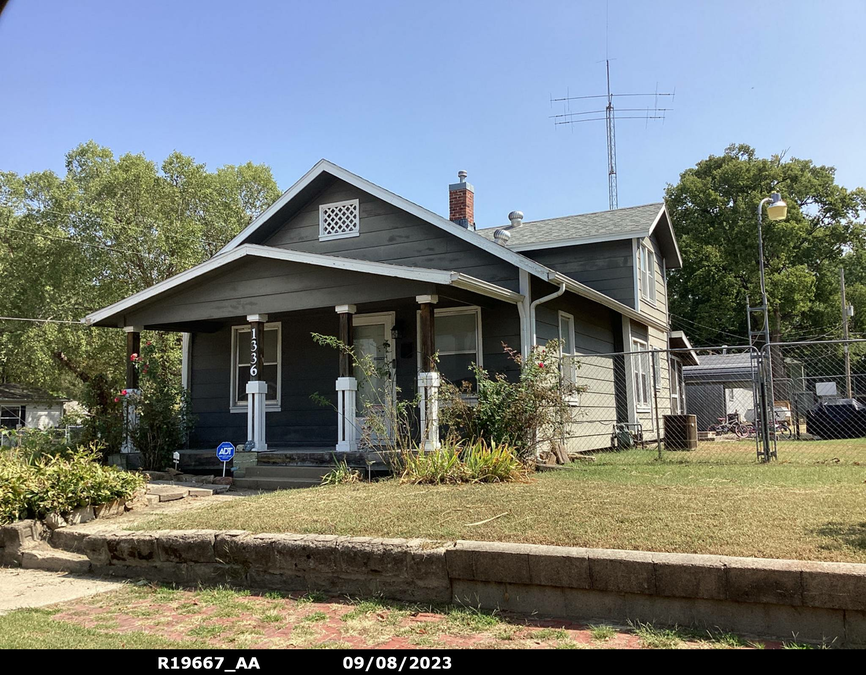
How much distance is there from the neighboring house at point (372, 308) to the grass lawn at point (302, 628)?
4.73 meters

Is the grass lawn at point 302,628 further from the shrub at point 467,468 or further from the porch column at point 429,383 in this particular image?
the porch column at point 429,383

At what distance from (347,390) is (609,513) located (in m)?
5.70

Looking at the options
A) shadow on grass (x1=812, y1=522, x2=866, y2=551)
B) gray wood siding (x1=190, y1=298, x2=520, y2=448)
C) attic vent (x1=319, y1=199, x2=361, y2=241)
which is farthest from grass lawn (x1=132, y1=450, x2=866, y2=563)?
attic vent (x1=319, y1=199, x2=361, y2=241)

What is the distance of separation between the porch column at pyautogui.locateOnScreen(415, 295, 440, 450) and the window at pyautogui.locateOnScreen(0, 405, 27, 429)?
2708 cm

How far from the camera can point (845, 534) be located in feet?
15.3

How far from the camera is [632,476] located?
857 cm

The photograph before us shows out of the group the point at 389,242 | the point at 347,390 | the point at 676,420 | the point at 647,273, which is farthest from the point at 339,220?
the point at 676,420

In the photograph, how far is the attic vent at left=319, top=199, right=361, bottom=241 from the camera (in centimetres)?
1354

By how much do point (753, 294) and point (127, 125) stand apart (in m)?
28.0

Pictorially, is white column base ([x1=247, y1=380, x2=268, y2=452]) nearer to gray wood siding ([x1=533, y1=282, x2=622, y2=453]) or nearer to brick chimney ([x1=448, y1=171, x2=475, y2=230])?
gray wood siding ([x1=533, y1=282, x2=622, y2=453])

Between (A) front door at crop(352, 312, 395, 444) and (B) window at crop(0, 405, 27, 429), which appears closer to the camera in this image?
(A) front door at crop(352, 312, 395, 444)

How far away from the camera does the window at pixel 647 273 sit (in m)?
15.9

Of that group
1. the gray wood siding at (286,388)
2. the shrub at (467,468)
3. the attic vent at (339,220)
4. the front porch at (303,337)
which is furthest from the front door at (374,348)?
the shrub at (467,468)
